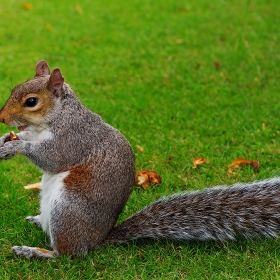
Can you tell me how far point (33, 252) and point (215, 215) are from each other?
89 cm

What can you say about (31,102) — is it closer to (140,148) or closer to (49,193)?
(49,193)

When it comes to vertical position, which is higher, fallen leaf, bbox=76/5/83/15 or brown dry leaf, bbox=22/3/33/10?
brown dry leaf, bbox=22/3/33/10

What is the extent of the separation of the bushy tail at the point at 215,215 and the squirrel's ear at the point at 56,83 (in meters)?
0.72

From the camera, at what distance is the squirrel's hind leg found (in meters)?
2.50

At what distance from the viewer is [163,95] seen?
14.2 ft

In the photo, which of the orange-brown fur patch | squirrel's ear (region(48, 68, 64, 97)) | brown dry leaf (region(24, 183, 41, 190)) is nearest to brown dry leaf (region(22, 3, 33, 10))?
brown dry leaf (region(24, 183, 41, 190))

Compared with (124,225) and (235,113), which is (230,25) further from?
(124,225)

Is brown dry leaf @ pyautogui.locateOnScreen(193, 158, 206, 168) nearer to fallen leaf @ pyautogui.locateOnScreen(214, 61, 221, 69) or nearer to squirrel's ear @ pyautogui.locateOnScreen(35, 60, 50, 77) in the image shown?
squirrel's ear @ pyautogui.locateOnScreen(35, 60, 50, 77)

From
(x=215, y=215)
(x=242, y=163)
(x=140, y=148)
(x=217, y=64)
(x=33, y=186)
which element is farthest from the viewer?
(x=217, y=64)

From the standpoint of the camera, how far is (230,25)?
558 cm

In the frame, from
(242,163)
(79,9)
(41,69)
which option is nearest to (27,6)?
(79,9)

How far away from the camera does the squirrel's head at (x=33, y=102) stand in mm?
2496

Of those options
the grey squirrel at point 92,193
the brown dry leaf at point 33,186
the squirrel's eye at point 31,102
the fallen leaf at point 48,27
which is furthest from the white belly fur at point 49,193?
the fallen leaf at point 48,27

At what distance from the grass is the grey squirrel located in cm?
13
